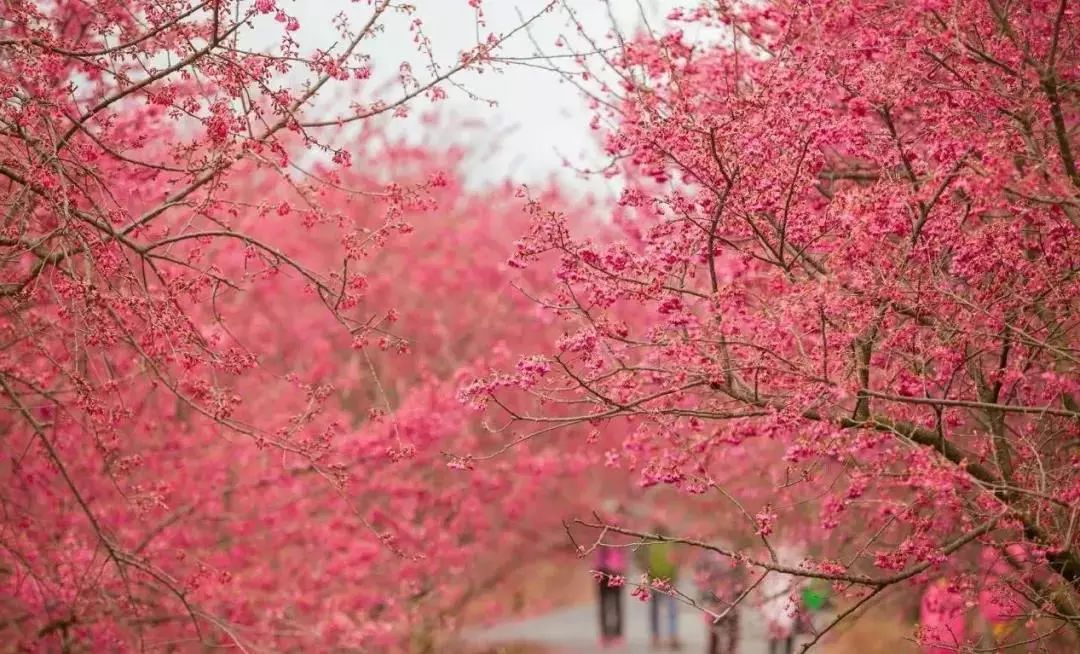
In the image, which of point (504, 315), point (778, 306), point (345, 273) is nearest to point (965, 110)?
point (778, 306)

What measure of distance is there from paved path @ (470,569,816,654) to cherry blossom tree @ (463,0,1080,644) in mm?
14470

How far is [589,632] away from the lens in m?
30.0

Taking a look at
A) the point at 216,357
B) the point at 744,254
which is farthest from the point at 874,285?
the point at 216,357

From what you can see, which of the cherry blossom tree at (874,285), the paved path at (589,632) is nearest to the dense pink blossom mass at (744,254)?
the cherry blossom tree at (874,285)

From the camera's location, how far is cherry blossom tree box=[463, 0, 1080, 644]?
7000mm

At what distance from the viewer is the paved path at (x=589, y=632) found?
81.6 ft

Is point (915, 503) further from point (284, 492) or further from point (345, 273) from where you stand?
point (284, 492)

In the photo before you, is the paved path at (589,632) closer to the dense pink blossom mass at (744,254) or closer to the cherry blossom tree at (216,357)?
the cherry blossom tree at (216,357)

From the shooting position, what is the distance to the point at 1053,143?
7906mm

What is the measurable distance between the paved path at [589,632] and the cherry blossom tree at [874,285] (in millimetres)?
14470

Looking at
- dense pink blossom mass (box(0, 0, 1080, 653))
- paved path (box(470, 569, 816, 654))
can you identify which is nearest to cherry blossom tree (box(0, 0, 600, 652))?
dense pink blossom mass (box(0, 0, 1080, 653))

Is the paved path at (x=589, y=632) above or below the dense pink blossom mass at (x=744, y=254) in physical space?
above

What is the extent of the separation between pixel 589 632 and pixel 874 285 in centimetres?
2388

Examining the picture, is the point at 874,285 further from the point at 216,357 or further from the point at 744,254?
the point at 216,357
